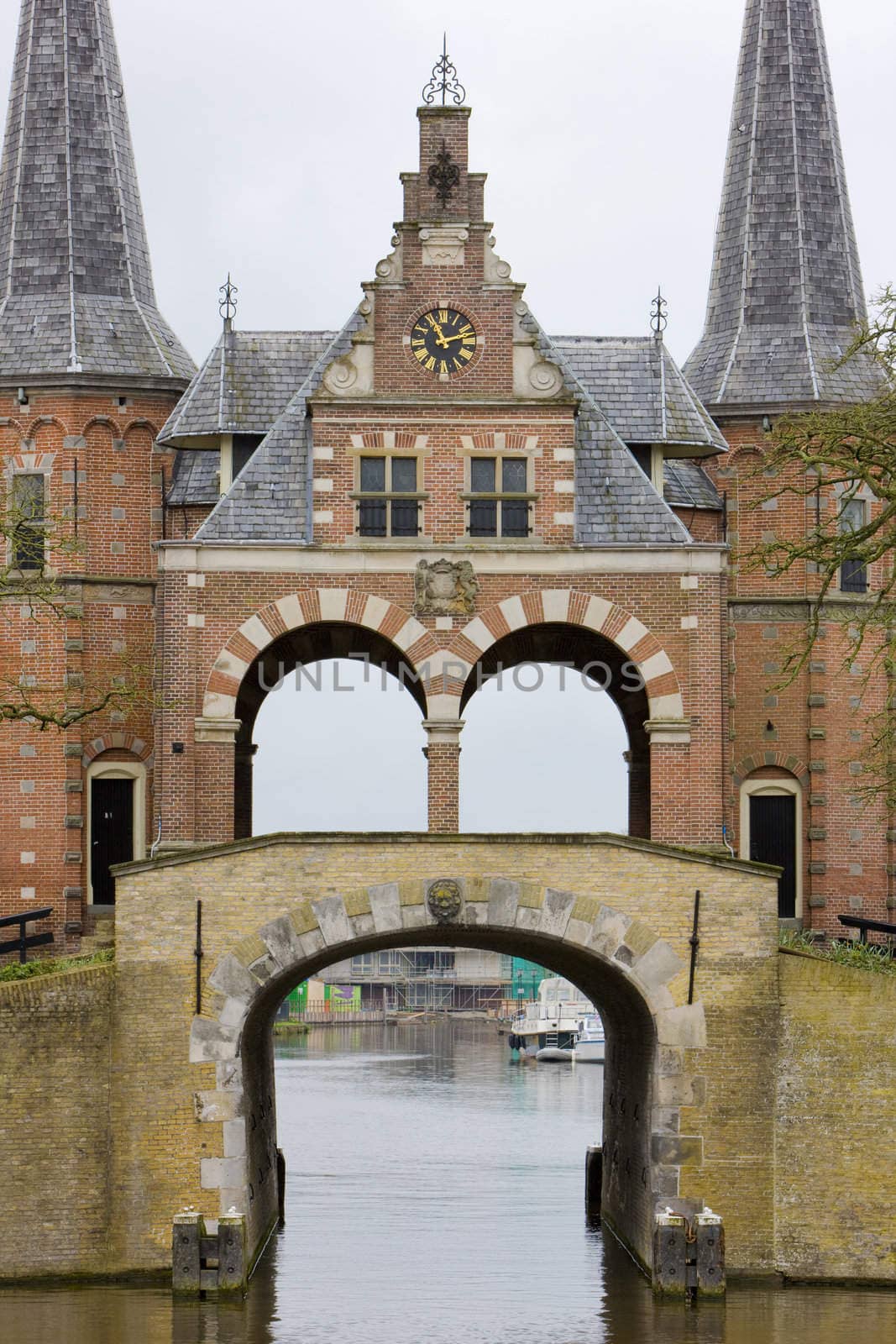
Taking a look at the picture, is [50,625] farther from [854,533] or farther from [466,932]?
[854,533]

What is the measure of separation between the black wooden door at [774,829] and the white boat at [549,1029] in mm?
69038

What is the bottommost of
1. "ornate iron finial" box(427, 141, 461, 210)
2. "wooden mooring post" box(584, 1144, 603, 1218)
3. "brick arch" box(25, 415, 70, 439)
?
"wooden mooring post" box(584, 1144, 603, 1218)

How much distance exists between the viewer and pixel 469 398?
4244 centimetres

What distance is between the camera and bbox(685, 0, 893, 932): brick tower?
46.9 m

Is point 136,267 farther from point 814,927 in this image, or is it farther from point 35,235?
point 814,927

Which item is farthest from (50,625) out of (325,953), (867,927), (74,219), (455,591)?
(867,927)

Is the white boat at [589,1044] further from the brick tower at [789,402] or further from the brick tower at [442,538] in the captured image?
the brick tower at [442,538]

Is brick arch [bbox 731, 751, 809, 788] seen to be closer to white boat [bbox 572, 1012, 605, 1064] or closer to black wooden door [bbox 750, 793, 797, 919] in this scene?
black wooden door [bbox 750, 793, 797, 919]

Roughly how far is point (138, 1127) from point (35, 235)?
2161cm

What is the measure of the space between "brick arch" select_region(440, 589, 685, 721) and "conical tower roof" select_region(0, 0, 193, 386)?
10265 millimetres

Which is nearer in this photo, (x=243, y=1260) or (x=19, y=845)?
(x=243, y=1260)

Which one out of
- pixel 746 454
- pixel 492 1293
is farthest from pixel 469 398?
pixel 492 1293

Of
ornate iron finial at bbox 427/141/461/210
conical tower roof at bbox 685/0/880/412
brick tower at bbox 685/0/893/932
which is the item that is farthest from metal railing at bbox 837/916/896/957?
ornate iron finial at bbox 427/141/461/210

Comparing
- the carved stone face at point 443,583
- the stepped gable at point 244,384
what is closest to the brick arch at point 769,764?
the carved stone face at point 443,583
